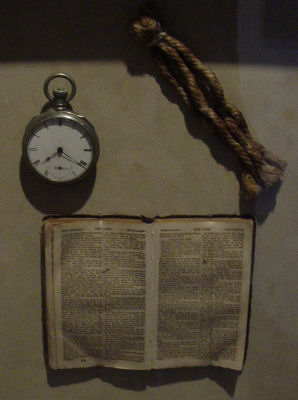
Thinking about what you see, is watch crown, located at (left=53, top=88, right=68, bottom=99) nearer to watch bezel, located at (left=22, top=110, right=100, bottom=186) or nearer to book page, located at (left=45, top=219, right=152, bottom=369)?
watch bezel, located at (left=22, top=110, right=100, bottom=186)

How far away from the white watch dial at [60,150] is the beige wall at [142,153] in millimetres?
49

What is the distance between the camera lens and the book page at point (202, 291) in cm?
87

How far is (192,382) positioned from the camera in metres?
0.95

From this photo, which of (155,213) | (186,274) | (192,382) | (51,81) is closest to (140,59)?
(51,81)

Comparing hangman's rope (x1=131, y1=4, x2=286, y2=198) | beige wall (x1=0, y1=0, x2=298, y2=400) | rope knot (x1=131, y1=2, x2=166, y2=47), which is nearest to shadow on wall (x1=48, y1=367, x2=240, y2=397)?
beige wall (x1=0, y1=0, x2=298, y2=400)

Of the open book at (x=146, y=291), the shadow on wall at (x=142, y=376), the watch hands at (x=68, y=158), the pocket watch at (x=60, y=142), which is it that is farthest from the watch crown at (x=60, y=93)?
the shadow on wall at (x=142, y=376)

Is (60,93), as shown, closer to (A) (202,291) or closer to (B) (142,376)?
(A) (202,291)

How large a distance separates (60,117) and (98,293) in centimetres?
38

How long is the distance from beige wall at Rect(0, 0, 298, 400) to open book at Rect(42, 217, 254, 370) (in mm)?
35

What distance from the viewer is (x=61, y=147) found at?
79 centimetres

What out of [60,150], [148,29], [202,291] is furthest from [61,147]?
[202,291]

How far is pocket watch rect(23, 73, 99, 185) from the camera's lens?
30.6 inches

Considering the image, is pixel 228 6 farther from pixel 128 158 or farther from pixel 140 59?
pixel 128 158

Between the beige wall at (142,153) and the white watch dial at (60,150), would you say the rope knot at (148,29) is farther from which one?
the white watch dial at (60,150)
